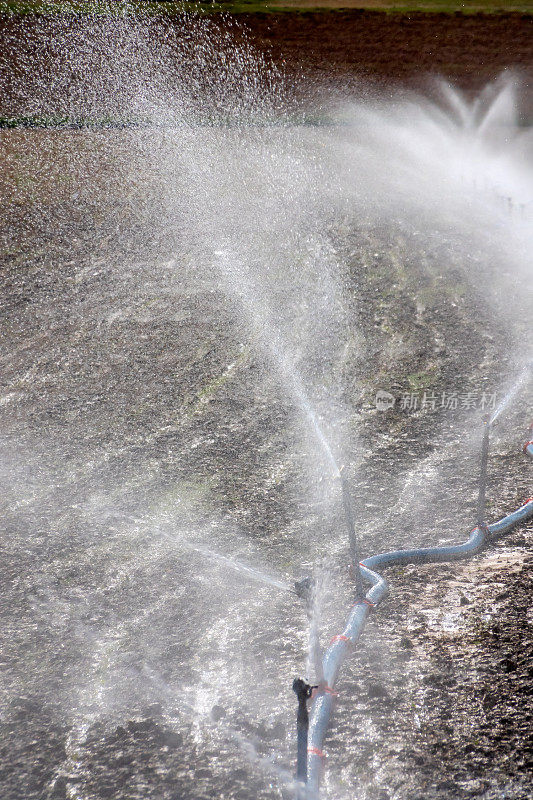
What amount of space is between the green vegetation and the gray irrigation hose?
410 inches

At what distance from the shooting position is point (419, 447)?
361cm

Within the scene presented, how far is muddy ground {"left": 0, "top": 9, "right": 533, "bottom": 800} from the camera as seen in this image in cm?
217

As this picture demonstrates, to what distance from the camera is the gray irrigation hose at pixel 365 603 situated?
2125mm

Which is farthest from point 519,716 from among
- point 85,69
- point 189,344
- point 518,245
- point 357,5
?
point 357,5

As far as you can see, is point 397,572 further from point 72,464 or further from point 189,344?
point 189,344

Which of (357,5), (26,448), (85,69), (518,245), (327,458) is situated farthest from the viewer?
(357,5)

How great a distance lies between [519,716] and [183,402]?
97.9 inches

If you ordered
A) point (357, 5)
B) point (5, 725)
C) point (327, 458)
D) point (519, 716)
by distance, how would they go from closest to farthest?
Answer: point (519, 716) → point (5, 725) → point (327, 458) → point (357, 5)
